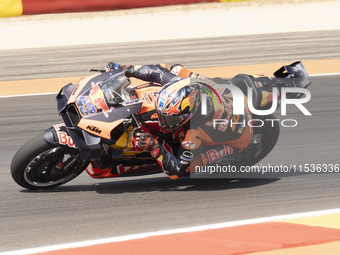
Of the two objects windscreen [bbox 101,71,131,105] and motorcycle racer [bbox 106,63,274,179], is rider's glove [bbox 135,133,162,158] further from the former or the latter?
windscreen [bbox 101,71,131,105]

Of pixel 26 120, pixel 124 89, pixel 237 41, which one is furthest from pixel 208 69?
pixel 124 89

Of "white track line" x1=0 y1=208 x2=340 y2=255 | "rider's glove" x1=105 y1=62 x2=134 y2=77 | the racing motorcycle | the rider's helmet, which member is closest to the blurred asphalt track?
"white track line" x1=0 y1=208 x2=340 y2=255

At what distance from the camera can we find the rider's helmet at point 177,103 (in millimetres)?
5667

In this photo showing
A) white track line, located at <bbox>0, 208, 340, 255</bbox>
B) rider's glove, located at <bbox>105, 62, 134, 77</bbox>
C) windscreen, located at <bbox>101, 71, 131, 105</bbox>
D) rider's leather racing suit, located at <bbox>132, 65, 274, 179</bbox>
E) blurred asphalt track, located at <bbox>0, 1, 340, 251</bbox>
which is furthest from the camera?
rider's glove, located at <bbox>105, 62, 134, 77</bbox>

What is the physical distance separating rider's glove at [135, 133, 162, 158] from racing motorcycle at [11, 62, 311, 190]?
106 millimetres

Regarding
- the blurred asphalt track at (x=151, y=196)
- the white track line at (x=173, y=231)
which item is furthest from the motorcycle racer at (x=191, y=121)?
the white track line at (x=173, y=231)

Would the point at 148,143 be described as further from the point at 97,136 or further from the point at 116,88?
the point at 116,88

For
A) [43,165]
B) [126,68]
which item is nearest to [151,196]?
[43,165]

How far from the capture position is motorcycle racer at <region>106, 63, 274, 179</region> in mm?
5750

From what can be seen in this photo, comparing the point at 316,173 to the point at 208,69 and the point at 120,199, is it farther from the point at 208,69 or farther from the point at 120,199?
the point at 208,69

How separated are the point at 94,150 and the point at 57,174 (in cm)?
75

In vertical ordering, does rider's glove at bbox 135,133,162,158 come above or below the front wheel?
above

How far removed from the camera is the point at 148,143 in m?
5.77

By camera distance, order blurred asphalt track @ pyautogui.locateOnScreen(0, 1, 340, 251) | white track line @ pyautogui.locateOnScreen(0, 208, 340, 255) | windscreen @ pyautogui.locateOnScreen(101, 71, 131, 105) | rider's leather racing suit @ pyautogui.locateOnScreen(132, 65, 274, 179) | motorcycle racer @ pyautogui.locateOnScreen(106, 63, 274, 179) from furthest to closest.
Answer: rider's leather racing suit @ pyautogui.locateOnScreen(132, 65, 274, 179)
windscreen @ pyautogui.locateOnScreen(101, 71, 131, 105)
motorcycle racer @ pyautogui.locateOnScreen(106, 63, 274, 179)
blurred asphalt track @ pyautogui.locateOnScreen(0, 1, 340, 251)
white track line @ pyautogui.locateOnScreen(0, 208, 340, 255)
